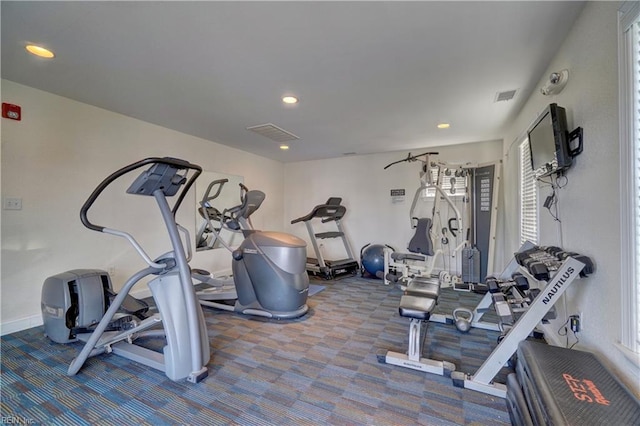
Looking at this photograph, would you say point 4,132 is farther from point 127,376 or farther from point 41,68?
point 127,376

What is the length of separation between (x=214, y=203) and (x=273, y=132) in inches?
67.0

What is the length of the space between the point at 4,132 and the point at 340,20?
3.32 m

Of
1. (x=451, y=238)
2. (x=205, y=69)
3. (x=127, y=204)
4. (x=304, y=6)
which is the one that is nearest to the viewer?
(x=304, y=6)

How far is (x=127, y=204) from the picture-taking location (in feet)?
11.6

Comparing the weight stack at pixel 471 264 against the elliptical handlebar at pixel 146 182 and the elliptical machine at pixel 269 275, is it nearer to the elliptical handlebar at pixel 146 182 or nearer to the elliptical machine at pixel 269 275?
the elliptical machine at pixel 269 275

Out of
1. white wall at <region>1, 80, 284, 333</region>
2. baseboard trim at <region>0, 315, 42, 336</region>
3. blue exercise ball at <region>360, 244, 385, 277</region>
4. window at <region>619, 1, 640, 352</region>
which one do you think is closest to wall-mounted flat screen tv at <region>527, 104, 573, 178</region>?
window at <region>619, 1, 640, 352</region>

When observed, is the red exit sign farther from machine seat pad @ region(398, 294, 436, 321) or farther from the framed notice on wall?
the framed notice on wall

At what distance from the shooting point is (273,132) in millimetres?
4105

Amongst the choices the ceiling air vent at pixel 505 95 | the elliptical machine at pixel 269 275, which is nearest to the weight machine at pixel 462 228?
the ceiling air vent at pixel 505 95

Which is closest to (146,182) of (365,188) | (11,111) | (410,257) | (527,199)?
(11,111)

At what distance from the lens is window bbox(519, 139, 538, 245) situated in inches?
112

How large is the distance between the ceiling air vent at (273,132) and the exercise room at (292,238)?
49 mm

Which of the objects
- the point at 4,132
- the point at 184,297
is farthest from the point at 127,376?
the point at 4,132

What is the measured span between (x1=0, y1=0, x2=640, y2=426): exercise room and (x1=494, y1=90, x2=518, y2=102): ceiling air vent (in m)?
0.06
